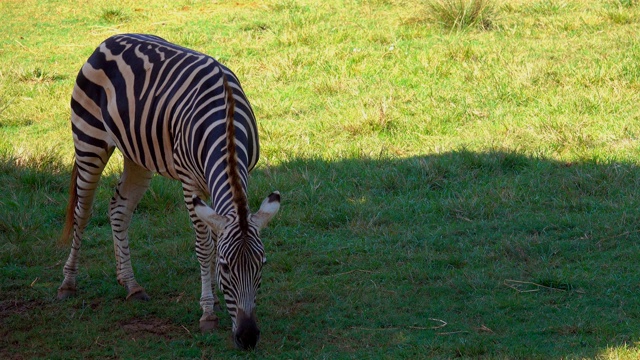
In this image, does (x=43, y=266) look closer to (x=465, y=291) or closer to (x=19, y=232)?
(x=19, y=232)

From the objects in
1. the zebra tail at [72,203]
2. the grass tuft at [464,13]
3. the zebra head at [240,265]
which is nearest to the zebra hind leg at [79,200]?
the zebra tail at [72,203]

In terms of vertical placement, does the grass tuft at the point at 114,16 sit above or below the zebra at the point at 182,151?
below

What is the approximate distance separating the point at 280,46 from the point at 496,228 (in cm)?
571

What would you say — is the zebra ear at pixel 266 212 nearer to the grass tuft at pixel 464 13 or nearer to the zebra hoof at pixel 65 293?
the zebra hoof at pixel 65 293

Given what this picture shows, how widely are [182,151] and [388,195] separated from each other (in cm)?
279

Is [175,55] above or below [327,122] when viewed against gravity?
above

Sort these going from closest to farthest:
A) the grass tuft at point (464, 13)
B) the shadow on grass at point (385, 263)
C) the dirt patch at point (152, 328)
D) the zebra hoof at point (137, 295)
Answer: the shadow on grass at point (385, 263) → the dirt patch at point (152, 328) → the zebra hoof at point (137, 295) → the grass tuft at point (464, 13)

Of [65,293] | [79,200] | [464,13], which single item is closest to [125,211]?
[79,200]

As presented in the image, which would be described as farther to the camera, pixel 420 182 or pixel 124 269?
pixel 420 182

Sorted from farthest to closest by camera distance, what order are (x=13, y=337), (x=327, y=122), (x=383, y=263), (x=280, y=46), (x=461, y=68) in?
(x=280, y=46)
(x=461, y=68)
(x=327, y=122)
(x=383, y=263)
(x=13, y=337)

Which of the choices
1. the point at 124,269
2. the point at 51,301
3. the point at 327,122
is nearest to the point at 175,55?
the point at 124,269

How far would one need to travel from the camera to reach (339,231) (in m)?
7.23

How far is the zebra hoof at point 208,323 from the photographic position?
5.56 m

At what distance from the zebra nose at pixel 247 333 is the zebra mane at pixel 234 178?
0.51 meters
